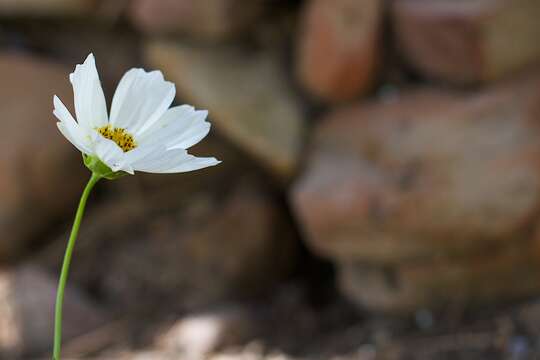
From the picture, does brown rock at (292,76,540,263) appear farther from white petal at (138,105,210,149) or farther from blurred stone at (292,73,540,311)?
white petal at (138,105,210,149)

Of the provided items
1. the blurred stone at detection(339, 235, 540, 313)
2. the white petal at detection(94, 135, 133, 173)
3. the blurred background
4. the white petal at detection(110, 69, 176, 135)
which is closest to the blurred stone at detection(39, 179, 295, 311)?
the blurred background

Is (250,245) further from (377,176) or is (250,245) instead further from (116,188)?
(377,176)

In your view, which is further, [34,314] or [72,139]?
[34,314]

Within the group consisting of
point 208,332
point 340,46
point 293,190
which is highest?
point 340,46

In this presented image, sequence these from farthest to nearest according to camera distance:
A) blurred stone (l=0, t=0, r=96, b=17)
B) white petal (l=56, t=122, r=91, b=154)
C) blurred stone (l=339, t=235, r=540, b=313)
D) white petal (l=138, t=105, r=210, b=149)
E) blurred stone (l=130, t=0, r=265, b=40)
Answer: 1. blurred stone (l=0, t=0, r=96, b=17)
2. blurred stone (l=130, t=0, r=265, b=40)
3. blurred stone (l=339, t=235, r=540, b=313)
4. white petal (l=138, t=105, r=210, b=149)
5. white petal (l=56, t=122, r=91, b=154)

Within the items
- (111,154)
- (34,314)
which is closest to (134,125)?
(111,154)

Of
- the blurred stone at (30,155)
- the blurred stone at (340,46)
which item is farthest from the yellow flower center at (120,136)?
the blurred stone at (30,155)

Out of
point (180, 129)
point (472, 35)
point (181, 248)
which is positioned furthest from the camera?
point (181, 248)

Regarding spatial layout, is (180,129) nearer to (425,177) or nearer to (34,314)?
(425,177)

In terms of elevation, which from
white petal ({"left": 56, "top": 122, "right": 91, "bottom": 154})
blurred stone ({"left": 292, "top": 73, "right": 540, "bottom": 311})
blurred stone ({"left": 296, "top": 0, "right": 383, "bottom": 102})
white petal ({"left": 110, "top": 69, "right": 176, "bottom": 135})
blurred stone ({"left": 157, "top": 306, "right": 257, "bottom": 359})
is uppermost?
white petal ({"left": 56, "top": 122, "right": 91, "bottom": 154})
